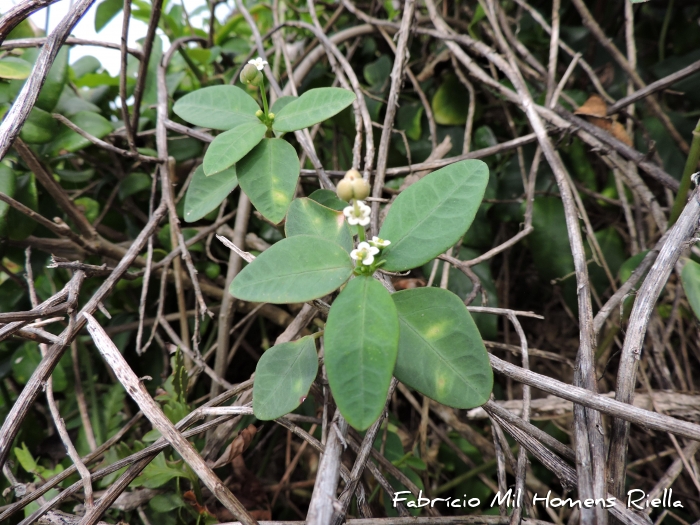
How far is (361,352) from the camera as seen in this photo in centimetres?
56

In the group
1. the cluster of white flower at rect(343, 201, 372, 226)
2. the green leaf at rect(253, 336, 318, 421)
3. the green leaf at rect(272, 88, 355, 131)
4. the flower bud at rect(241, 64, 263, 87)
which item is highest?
the flower bud at rect(241, 64, 263, 87)

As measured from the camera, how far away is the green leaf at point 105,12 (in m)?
1.38

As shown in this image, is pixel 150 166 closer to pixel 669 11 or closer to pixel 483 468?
pixel 483 468

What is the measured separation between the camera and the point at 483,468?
1.10m

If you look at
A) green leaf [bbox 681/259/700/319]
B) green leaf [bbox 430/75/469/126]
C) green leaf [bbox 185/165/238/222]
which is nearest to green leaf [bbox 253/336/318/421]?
green leaf [bbox 185/165/238/222]

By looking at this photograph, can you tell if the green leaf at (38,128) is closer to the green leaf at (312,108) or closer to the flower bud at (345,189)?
the green leaf at (312,108)

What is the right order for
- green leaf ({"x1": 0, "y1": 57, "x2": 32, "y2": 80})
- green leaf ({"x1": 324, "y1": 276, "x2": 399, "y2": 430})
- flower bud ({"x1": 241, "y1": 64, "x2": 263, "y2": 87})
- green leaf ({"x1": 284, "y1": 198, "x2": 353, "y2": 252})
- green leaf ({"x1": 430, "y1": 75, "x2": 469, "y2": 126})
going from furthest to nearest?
green leaf ({"x1": 430, "y1": 75, "x2": 469, "y2": 126}) → green leaf ({"x1": 0, "y1": 57, "x2": 32, "y2": 80}) → flower bud ({"x1": 241, "y1": 64, "x2": 263, "y2": 87}) → green leaf ({"x1": 284, "y1": 198, "x2": 353, "y2": 252}) → green leaf ({"x1": 324, "y1": 276, "x2": 399, "y2": 430})

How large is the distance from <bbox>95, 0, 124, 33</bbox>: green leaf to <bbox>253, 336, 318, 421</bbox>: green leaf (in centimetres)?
120

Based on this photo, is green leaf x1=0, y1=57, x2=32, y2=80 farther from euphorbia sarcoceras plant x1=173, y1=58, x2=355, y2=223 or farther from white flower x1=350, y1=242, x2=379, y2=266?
white flower x1=350, y1=242, x2=379, y2=266

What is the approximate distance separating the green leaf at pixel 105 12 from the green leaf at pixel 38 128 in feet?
1.59

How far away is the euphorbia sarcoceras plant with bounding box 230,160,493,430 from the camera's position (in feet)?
1.83

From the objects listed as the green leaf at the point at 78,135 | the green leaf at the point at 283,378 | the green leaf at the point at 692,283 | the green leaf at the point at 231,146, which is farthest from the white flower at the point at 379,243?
the green leaf at the point at 78,135

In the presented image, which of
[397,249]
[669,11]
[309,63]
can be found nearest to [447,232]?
[397,249]

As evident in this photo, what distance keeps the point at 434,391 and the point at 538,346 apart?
0.86m
